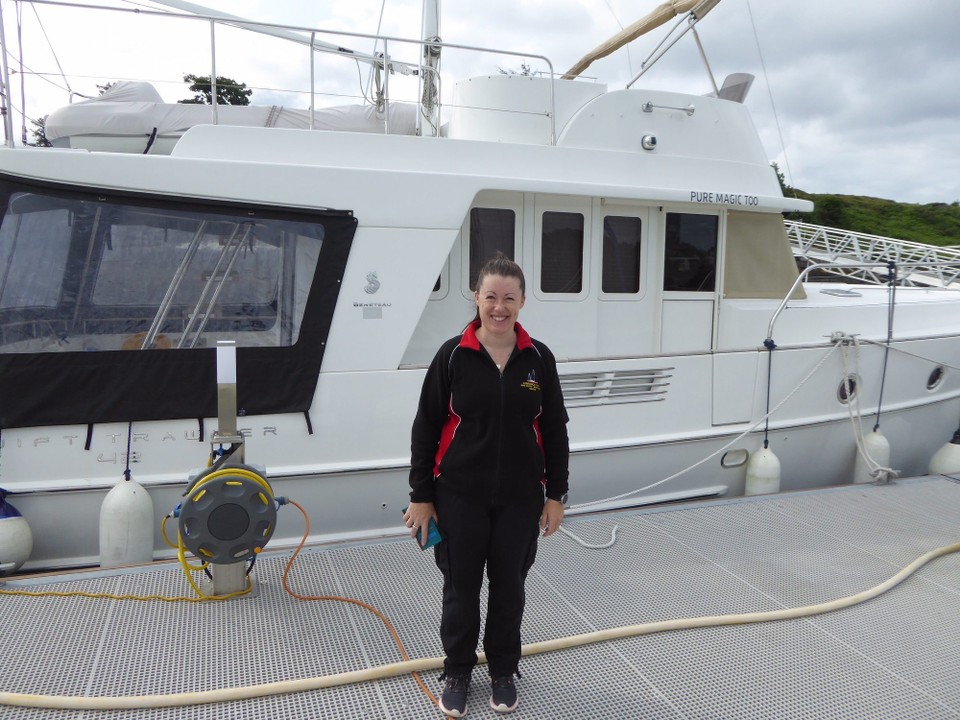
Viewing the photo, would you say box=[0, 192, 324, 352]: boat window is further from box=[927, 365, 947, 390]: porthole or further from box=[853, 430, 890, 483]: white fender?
box=[927, 365, 947, 390]: porthole

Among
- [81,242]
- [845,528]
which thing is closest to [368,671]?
[81,242]

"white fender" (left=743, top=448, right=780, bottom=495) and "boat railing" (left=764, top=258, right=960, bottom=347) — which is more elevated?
"boat railing" (left=764, top=258, right=960, bottom=347)

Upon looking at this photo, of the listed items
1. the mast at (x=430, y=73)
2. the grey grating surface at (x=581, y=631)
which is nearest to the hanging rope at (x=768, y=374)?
the grey grating surface at (x=581, y=631)

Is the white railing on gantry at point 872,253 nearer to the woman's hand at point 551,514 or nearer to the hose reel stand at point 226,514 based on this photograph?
the woman's hand at point 551,514

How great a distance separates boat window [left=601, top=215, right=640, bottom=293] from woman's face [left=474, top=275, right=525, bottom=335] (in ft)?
10.2

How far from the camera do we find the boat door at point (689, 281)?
529 centimetres

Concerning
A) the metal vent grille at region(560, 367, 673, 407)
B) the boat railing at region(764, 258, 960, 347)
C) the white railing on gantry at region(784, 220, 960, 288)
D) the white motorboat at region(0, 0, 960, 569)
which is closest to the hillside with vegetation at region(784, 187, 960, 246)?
the white railing on gantry at region(784, 220, 960, 288)

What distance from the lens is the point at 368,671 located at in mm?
2443

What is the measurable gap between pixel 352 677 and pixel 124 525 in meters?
1.75

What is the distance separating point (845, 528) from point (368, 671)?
290cm

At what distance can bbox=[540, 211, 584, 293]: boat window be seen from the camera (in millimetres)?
4895

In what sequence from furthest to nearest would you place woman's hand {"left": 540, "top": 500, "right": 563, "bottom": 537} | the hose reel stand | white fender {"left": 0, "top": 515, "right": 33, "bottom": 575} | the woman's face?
white fender {"left": 0, "top": 515, "right": 33, "bottom": 575} → the hose reel stand → woman's hand {"left": 540, "top": 500, "right": 563, "bottom": 537} → the woman's face

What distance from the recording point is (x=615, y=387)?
4.71m

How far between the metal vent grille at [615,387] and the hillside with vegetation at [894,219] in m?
24.8
